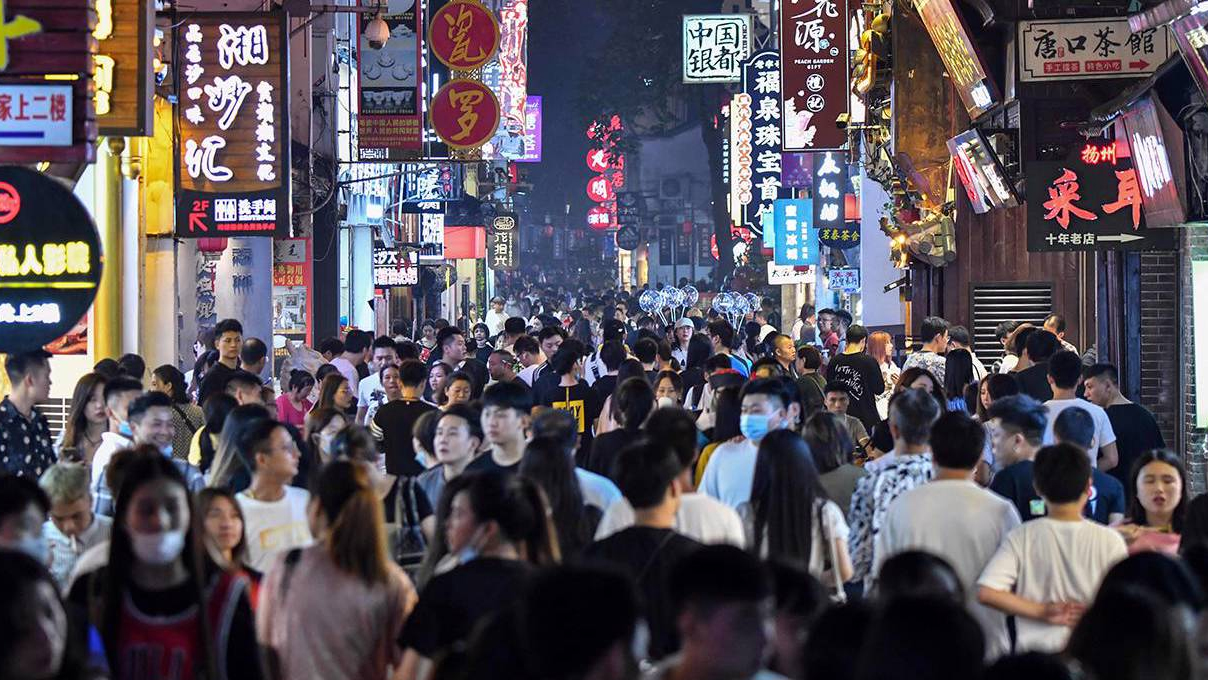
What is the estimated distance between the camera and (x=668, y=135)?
9925 centimetres

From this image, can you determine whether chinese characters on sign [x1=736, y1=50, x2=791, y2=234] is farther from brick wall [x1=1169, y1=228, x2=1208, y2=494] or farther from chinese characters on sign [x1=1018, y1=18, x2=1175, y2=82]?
brick wall [x1=1169, y1=228, x2=1208, y2=494]

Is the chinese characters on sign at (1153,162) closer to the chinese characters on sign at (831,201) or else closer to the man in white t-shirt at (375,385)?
the man in white t-shirt at (375,385)

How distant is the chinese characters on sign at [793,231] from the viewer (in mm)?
39469

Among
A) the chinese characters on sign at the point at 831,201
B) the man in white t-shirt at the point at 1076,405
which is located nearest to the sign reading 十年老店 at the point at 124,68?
the man in white t-shirt at the point at 1076,405

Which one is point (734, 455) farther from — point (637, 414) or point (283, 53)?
point (283, 53)

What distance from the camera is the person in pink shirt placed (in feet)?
44.7

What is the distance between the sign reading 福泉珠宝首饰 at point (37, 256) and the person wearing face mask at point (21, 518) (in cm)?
358

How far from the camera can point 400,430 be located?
11.9 meters

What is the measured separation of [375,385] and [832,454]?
669cm

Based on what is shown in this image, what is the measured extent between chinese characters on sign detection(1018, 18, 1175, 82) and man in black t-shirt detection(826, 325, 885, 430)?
316cm

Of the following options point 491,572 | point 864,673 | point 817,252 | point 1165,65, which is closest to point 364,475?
point 491,572

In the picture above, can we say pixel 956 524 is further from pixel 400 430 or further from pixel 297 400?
pixel 297 400

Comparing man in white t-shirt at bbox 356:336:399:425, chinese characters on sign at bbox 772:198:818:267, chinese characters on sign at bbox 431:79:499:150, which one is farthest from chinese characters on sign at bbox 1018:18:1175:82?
chinese characters on sign at bbox 772:198:818:267

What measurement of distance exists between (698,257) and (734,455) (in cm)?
9207
